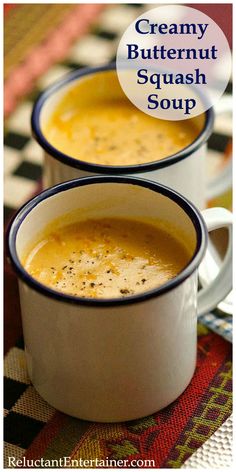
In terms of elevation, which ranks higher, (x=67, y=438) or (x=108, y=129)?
(x=108, y=129)

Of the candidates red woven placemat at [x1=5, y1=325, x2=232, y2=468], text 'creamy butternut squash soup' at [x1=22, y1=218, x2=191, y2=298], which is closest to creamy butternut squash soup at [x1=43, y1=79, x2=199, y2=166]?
text 'creamy butternut squash soup' at [x1=22, y1=218, x2=191, y2=298]

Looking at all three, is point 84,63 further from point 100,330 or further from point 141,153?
point 100,330

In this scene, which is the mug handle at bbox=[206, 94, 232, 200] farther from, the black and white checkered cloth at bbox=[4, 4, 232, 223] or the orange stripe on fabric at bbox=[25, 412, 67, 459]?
the orange stripe on fabric at bbox=[25, 412, 67, 459]

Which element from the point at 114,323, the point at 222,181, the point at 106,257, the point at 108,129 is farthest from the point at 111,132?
the point at 114,323

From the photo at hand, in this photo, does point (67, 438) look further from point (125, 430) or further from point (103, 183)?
point (103, 183)

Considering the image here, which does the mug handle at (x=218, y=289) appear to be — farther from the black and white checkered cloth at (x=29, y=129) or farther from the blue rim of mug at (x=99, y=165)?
the black and white checkered cloth at (x=29, y=129)

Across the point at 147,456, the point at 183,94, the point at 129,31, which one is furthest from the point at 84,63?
the point at 147,456
